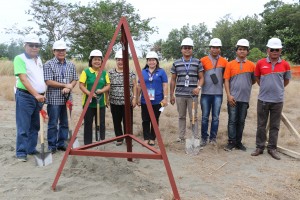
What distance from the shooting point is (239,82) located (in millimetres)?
5500

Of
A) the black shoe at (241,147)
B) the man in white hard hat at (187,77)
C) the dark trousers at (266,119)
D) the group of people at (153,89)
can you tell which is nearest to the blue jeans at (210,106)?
the group of people at (153,89)

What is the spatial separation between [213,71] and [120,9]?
759 inches

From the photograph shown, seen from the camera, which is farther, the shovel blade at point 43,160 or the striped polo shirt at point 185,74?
the striped polo shirt at point 185,74

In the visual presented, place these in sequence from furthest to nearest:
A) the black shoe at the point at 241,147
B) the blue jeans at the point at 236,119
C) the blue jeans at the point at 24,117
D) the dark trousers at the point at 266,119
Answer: the black shoe at the point at 241,147, the blue jeans at the point at 236,119, the dark trousers at the point at 266,119, the blue jeans at the point at 24,117

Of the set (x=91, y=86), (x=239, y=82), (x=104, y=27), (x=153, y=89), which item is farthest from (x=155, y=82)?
(x=104, y=27)

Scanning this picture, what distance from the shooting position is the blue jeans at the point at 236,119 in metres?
5.60

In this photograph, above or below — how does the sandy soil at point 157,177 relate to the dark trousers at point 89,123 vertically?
below

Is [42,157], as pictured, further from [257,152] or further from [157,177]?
[257,152]

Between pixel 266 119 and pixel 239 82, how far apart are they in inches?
29.4

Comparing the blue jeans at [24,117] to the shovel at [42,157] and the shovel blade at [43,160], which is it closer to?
the shovel at [42,157]

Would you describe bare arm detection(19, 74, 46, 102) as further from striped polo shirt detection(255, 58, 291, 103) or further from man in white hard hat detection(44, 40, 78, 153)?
striped polo shirt detection(255, 58, 291, 103)

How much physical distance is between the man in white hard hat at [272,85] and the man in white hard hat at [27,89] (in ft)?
11.1

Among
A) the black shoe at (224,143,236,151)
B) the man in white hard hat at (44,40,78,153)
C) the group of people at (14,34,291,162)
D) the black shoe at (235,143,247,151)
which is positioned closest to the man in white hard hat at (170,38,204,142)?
the group of people at (14,34,291,162)

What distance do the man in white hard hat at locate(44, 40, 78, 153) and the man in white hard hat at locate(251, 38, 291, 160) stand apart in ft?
9.97
